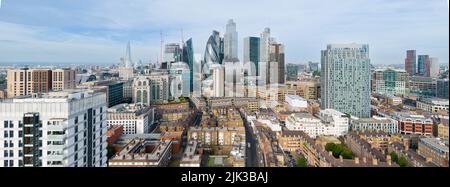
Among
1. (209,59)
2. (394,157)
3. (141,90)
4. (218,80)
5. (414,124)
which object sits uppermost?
(209,59)

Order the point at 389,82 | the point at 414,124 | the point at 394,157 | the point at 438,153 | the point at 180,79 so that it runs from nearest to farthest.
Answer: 1. the point at 438,153
2. the point at 394,157
3. the point at 414,124
4. the point at 389,82
5. the point at 180,79

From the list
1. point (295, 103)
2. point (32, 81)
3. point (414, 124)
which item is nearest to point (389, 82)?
point (414, 124)

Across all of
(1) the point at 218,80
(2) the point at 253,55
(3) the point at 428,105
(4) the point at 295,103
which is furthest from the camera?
(1) the point at 218,80

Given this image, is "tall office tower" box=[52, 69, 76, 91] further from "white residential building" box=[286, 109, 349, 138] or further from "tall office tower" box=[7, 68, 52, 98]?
"white residential building" box=[286, 109, 349, 138]

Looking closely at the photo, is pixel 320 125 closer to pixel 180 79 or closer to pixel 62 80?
pixel 62 80

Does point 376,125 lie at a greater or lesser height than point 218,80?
lesser
